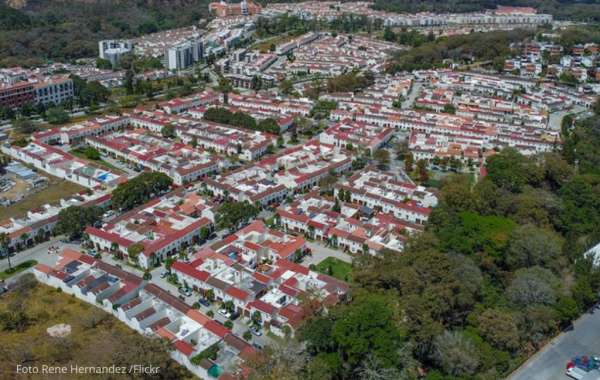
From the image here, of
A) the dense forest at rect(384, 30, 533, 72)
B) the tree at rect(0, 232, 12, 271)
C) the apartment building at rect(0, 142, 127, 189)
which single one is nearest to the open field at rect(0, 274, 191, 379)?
the tree at rect(0, 232, 12, 271)

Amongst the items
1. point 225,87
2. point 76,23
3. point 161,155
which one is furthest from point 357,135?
point 76,23

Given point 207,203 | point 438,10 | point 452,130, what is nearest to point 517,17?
point 438,10

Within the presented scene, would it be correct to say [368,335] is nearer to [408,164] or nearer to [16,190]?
[408,164]

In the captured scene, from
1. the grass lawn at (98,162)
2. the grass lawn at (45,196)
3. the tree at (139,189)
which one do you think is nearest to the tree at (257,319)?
the tree at (139,189)

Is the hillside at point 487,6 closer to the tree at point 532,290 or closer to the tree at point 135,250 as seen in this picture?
the tree at point 532,290

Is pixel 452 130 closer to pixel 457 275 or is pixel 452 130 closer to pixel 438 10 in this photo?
pixel 457 275
